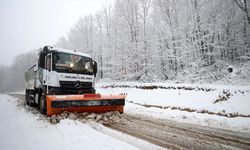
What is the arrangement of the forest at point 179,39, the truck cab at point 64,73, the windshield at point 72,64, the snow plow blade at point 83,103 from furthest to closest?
the forest at point 179,39 < the windshield at point 72,64 < the truck cab at point 64,73 < the snow plow blade at point 83,103

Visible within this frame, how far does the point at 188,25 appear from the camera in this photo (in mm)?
23719

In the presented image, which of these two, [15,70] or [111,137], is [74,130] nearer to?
[111,137]

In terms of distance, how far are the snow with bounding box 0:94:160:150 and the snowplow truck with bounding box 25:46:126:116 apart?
831 mm

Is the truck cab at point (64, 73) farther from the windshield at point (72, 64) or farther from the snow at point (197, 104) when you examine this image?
the snow at point (197, 104)

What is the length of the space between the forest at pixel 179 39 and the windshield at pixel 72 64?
503 inches

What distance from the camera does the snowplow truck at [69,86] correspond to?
25.1 feet

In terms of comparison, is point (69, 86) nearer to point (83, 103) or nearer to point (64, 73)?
point (64, 73)

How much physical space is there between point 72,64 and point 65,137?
15.2 ft

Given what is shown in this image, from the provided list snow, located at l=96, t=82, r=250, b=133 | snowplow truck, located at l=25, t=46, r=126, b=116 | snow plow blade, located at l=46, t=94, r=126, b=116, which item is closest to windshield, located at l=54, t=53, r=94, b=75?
snowplow truck, located at l=25, t=46, r=126, b=116

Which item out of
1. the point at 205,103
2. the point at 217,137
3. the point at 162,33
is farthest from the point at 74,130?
the point at 162,33

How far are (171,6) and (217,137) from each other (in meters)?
22.1

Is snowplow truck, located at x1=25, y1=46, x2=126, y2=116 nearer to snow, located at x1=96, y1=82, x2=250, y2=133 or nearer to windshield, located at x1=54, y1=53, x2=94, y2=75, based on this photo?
windshield, located at x1=54, y1=53, x2=94, y2=75

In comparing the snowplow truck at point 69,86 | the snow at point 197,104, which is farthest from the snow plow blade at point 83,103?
the snow at point 197,104

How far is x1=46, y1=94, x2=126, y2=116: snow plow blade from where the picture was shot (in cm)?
744
